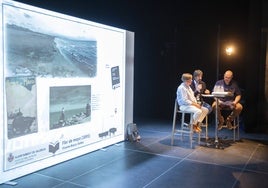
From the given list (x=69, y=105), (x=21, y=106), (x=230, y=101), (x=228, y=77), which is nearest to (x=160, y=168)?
(x=69, y=105)

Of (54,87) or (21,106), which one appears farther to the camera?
(54,87)

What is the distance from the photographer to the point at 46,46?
3590 mm

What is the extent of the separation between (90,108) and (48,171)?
1.07m

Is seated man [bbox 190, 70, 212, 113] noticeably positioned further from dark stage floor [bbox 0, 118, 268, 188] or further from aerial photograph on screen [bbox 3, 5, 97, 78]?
aerial photograph on screen [bbox 3, 5, 97, 78]

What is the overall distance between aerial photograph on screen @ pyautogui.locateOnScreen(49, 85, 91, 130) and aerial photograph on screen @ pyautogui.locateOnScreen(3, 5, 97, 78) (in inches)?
7.3

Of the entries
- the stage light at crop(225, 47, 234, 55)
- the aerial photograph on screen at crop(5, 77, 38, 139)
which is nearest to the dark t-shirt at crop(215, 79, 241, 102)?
the stage light at crop(225, 47, 234, 55)

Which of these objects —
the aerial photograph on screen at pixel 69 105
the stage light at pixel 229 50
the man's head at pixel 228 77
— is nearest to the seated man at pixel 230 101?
the man's head at pixel 228 77

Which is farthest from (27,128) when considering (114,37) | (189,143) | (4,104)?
(189,143)

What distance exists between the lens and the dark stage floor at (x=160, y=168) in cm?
330

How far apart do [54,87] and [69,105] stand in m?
0.35

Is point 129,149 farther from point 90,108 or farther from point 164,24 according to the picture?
point 164,24

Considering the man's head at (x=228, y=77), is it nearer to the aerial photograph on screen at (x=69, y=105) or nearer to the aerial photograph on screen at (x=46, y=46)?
the aerial photograph on screen at (x=46, y=46)

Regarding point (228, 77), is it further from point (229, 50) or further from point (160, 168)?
point (160, 168)

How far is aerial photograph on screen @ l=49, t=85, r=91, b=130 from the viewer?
3.71 meters
